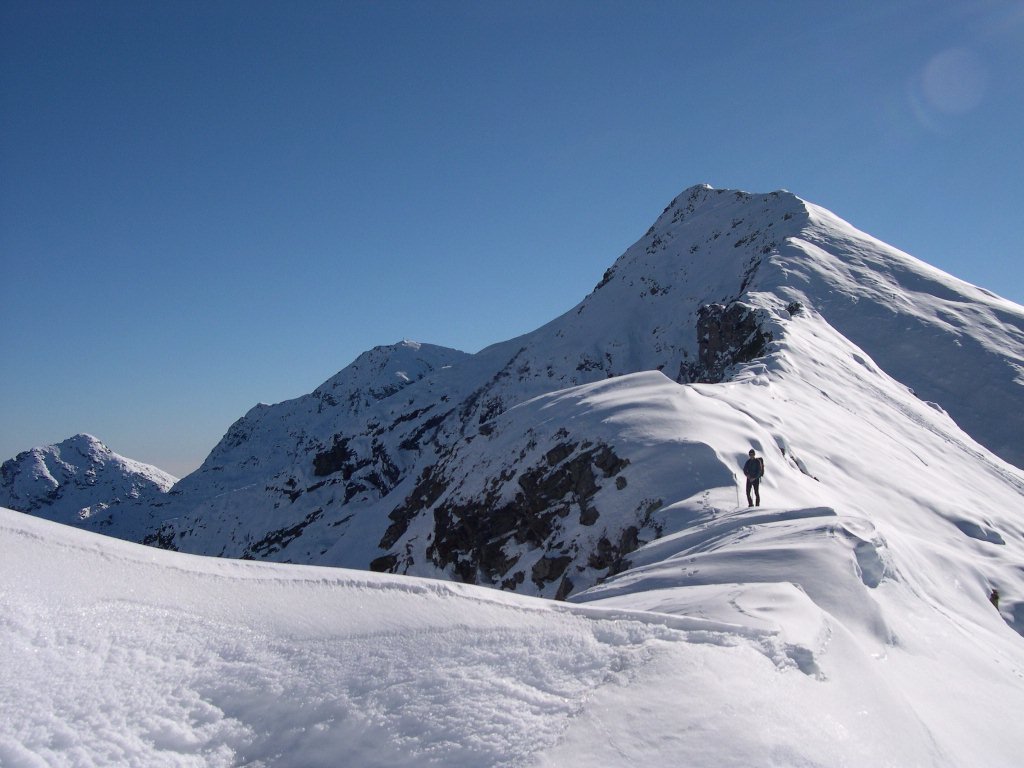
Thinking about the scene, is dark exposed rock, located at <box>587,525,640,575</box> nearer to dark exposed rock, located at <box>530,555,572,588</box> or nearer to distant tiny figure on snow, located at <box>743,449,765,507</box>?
dark exposed rock, located at <box>530,555,572,588</box>

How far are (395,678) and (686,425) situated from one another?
51.1ft

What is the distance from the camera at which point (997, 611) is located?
13242mm

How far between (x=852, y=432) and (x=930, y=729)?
70.4 ft

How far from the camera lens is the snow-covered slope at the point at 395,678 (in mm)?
3672

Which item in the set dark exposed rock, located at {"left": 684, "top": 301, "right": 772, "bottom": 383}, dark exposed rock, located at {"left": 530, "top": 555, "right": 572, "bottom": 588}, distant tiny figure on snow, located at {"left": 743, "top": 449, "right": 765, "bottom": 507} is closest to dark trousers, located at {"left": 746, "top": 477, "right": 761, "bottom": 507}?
distant tiny figure on snow, located at {"left": 743, "top": 449, "right": 765, "bottom": 507}

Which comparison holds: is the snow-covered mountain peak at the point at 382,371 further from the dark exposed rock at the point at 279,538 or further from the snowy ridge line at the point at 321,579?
the snowy ridge line at the point at 321,579

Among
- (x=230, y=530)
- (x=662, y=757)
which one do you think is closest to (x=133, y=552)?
(x=662, y=757)

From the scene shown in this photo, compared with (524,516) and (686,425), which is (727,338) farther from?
(524,516)

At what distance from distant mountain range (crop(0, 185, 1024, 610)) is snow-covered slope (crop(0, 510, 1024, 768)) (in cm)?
475

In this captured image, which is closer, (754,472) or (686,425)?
(754,472)

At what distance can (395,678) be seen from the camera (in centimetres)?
426

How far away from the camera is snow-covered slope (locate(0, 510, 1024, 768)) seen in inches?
145

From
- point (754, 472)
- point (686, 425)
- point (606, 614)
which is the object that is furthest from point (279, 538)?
point (606, 614)

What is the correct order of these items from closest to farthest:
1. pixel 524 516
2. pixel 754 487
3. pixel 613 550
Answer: pixel 754 487, pixel 613 550, pixel 524 516
